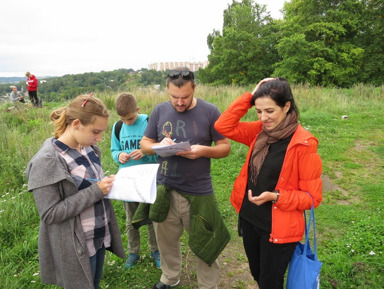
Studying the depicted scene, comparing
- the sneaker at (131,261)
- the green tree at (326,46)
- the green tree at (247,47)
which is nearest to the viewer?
the sneaker at (131,261)

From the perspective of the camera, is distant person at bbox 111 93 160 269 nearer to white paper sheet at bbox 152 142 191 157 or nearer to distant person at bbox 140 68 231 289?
distant person at bbox 140 68 231 289

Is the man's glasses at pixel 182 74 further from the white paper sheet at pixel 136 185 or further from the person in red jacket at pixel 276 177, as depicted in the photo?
the white paper sheet at pixel 136 185

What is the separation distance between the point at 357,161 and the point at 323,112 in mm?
4297

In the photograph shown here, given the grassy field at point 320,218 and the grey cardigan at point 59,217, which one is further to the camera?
the grassy field at point 320,218

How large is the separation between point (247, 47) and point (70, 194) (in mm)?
28927

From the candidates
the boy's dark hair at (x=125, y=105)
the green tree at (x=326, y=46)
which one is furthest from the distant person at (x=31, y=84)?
the green tree at (x=326, y=46)

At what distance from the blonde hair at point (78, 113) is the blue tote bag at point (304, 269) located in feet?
4.90

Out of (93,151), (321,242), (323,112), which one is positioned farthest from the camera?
(323,112)

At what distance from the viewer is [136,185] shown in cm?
164

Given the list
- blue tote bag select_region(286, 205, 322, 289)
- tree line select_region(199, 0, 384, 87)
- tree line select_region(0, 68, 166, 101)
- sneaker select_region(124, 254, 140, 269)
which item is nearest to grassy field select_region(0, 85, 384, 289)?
sneaker select_region(124, 254, 140, 269)

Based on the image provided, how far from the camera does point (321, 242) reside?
3.10 metres

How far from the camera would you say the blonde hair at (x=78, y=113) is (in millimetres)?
1590

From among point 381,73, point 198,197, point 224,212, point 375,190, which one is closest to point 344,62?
point 381,73

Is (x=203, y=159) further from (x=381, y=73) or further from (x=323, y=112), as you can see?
(x=381, y=73)
